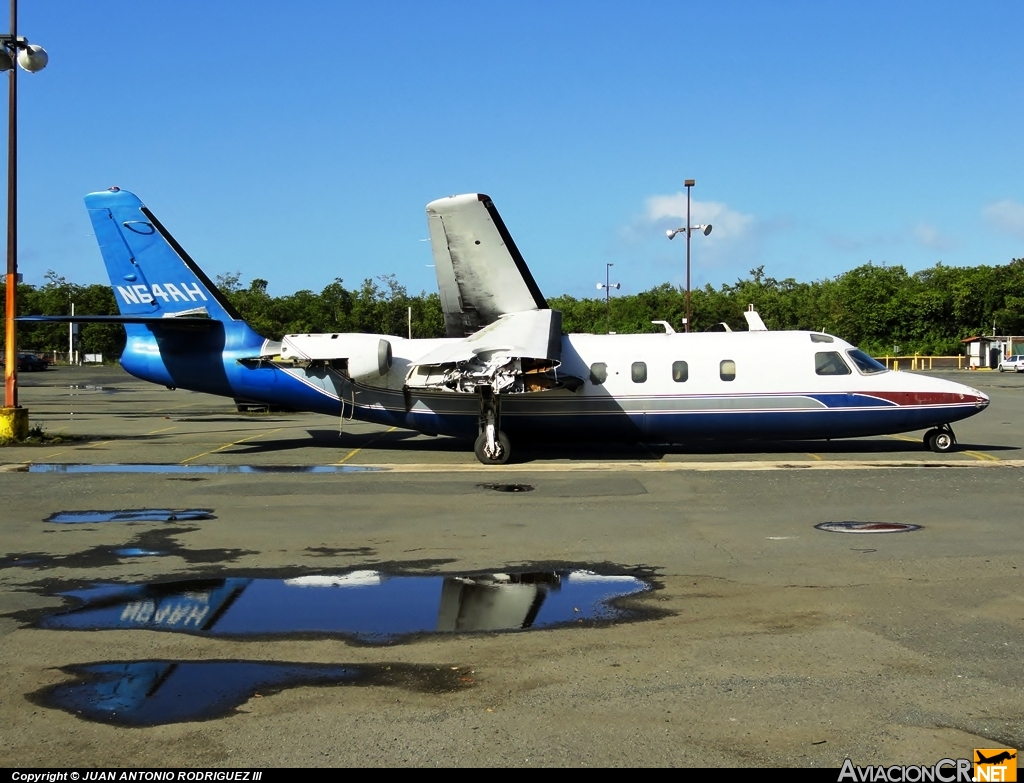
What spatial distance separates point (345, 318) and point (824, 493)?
3183 inches

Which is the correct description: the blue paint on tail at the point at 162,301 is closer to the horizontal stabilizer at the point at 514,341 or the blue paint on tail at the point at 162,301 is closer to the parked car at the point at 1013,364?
Result: the horizontal stabilizer at the point at 514,341

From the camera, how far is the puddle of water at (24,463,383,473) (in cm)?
1892

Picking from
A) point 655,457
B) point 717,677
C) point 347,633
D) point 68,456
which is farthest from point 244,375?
point 717,677

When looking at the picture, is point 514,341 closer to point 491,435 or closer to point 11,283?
point 491,435

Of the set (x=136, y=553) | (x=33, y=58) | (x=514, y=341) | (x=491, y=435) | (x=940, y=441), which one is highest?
(x=33, y=58)

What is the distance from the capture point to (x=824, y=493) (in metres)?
15.5

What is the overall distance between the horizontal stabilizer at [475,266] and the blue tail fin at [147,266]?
5152 mm

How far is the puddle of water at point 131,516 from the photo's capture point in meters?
13.5

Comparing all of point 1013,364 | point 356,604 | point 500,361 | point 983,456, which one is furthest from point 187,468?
point 1013,364

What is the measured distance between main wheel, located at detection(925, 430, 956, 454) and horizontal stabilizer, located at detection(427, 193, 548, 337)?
9.25 metres

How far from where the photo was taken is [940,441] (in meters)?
22.0

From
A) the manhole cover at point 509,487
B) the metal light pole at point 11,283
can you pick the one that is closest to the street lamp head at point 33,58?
the metal light pole at point 11,283

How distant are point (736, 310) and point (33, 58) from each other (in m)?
87.3

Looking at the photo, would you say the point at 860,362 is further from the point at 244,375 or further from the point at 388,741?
the point at 388,741
